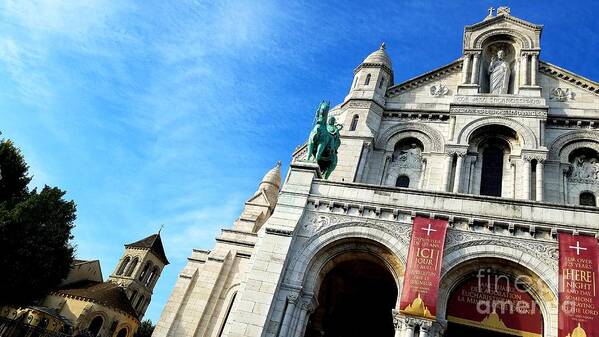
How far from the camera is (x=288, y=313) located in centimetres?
1230

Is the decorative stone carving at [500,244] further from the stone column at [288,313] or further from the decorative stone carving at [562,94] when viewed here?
the decorative stone carving at [562,94]

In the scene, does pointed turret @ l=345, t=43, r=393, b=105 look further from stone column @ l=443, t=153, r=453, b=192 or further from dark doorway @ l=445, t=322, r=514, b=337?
dark doorway @ l=445, t=322, r=514, b=337

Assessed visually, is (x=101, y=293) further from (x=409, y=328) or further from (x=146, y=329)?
(x=409, y=328)

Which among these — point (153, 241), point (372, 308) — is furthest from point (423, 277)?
point (153, 241)

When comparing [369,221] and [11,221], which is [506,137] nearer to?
[369,221]

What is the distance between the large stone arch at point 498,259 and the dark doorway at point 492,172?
7164 millimetres

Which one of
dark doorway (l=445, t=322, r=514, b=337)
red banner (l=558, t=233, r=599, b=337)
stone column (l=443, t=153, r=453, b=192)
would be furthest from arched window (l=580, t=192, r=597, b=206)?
dark doorway (l=445, t=322, r=514, b=337)

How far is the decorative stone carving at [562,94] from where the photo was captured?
67.7 feet

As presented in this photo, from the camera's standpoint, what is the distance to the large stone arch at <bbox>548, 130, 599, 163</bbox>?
1889 centimetres

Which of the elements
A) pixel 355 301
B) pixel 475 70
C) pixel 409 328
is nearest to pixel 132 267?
pixel 355 301

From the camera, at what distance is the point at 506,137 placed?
1984cm

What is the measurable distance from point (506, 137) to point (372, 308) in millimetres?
9958

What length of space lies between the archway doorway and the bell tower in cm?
4033

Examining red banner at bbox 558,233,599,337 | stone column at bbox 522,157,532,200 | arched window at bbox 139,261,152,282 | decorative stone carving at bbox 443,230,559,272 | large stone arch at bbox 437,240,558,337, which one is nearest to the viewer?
red banner at bbox 558,233,599,337
